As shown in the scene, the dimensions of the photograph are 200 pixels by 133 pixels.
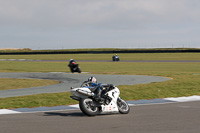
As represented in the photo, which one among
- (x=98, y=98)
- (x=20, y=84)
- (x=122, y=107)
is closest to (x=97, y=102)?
(x=98, y=98)

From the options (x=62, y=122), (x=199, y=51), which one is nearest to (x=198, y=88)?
(x=62, y=122)

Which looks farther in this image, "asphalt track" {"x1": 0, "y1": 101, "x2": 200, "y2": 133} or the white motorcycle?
the white motorcycle

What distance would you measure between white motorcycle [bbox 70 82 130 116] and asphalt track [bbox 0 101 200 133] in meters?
0.20

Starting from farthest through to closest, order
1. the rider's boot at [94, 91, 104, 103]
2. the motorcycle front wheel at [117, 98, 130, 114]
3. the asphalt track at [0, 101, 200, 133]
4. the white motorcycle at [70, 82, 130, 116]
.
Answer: the motorcycle front wheel at [117, 98, 130, 114]
the rider's boot at [94, 91, 104, 103]
the white motorcycle at [70, 82, 130, 116]
the asphalt track at [0, 101, 200, 133]

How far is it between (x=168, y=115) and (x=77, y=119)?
284 cm

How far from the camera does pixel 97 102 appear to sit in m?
11.4

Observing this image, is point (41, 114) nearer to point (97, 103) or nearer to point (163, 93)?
point (97, 103)

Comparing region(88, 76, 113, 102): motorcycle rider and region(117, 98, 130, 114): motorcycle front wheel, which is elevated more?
region(88, 76, 113, 102): motorcycle rider

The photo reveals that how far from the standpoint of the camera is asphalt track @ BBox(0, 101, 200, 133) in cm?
886

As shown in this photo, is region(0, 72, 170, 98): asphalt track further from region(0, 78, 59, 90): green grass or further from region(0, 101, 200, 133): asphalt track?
region(0, 101, 200, 133): asphalt track

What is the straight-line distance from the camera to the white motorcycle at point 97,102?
11.0 metres

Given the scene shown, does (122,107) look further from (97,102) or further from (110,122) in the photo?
(110,122)

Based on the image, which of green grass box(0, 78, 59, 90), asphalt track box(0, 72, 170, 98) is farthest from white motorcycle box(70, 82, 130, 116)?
green grass box(0, 78, 59, 90)

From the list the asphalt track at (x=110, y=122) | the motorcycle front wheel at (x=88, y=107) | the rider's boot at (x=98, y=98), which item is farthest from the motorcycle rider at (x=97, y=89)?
the asphalt track at (x=110, y=122)
